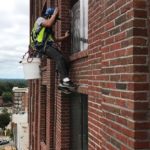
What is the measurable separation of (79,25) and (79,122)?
1.77m

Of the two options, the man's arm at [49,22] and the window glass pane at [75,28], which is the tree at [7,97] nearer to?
the window glass pane at [75,28]

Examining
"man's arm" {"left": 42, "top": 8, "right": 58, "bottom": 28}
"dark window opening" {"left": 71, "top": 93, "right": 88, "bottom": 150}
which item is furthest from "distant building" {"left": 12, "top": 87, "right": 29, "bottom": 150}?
"man's arm" {"left": 42, "top": 8, "right": 58, "bottom": 28}

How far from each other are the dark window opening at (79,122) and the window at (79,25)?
3.04 ft

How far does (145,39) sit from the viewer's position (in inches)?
140

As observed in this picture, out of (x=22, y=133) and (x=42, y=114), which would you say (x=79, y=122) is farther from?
(x=22, y=133)

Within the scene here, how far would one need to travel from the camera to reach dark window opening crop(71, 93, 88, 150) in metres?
6.81

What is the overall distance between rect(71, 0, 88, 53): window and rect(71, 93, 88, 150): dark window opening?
93cm

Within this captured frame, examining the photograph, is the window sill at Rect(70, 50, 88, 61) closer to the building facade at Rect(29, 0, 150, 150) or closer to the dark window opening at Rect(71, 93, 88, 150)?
the building facade at Rect(29, 0, 150, 150)

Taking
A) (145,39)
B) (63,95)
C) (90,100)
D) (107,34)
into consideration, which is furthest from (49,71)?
(145,39)

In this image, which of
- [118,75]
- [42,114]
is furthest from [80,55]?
[42,114]

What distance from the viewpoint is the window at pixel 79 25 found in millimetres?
6979

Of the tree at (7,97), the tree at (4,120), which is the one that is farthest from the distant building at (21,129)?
the tree at (7,97)

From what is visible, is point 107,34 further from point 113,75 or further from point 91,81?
point 91,81

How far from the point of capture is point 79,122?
7266 millimetres
